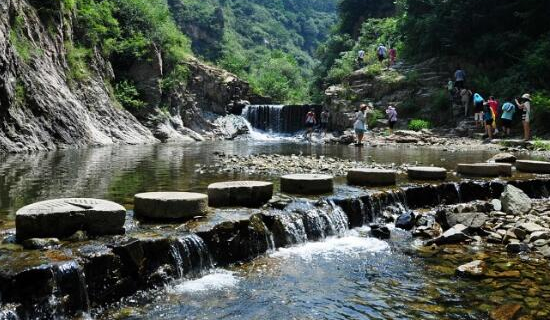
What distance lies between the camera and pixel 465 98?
31.0m

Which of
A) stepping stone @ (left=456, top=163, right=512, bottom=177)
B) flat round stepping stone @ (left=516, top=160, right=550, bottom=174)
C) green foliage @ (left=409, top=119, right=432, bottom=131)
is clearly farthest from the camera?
green foliage @ (left=409, top=119, right=432, bottom=131)

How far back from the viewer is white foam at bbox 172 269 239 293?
6168mm

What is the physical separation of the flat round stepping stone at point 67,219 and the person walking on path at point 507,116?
2117cm

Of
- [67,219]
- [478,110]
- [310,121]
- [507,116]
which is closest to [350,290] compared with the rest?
[67,219]

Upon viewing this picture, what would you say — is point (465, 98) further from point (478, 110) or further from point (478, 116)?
point (478, 110)

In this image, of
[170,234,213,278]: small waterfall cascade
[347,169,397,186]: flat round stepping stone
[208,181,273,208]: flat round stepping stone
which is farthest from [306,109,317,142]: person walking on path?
[170,234,213,278]: small waterfall cascade

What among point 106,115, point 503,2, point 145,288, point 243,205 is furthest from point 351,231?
point 503,2

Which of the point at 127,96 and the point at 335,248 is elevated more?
the point at 127,96

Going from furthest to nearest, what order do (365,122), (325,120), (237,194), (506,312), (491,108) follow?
1. (325,120)
2. (365,122)
3. (491,108)
4. (237,194)
5. (506,312)

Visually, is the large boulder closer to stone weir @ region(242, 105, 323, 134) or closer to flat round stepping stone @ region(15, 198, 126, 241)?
flat round stepping stone @ region(15, 198, 126, 241)

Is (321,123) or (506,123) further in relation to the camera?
(321,123)

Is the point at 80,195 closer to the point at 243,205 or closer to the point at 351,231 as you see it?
the point at 243,205

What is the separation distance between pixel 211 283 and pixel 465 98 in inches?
1120

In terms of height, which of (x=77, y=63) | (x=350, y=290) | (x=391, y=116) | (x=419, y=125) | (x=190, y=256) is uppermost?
(x=77, y=63)
